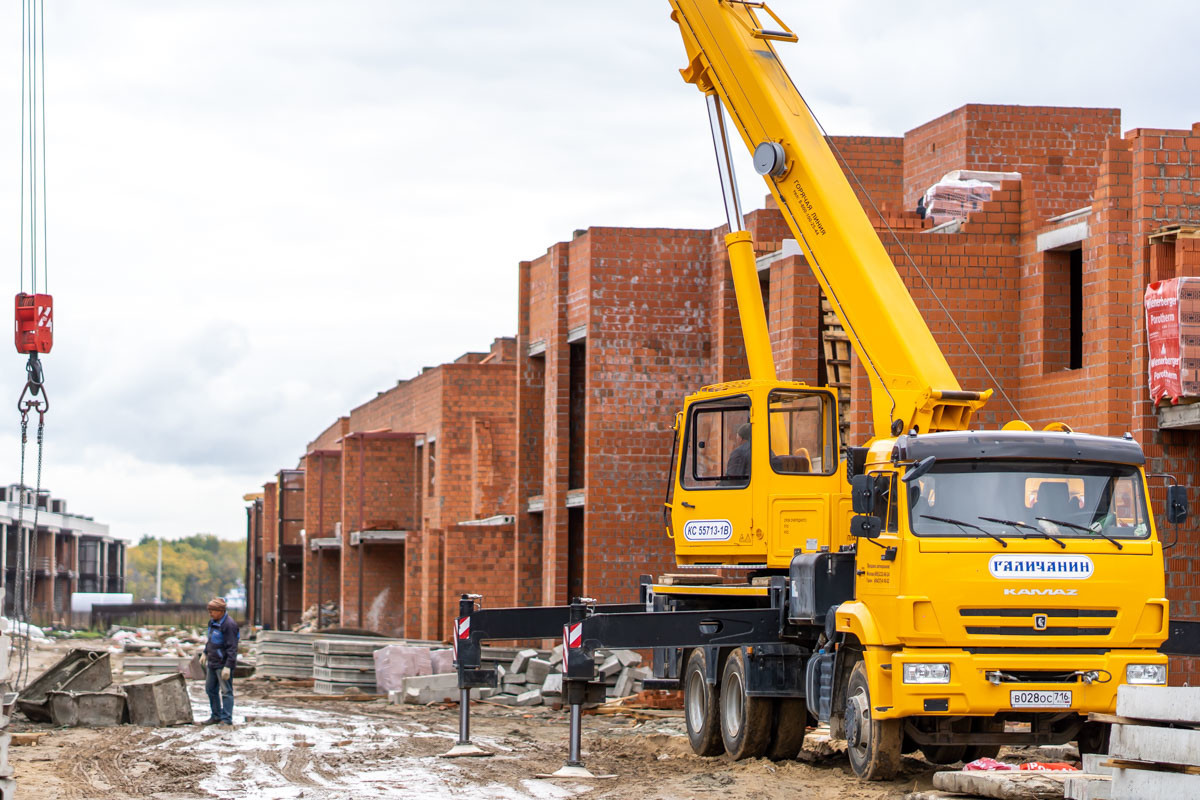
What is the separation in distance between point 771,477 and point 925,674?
3.37 m

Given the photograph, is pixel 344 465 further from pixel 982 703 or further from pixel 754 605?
pixel 982 703

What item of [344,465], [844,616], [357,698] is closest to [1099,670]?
[844,616]

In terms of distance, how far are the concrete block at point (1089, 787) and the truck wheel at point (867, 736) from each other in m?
1.90

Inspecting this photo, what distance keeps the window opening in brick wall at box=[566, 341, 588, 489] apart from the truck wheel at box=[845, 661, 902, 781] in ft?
48.4

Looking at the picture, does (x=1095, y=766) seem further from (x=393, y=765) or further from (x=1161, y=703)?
(x=393, y=765)

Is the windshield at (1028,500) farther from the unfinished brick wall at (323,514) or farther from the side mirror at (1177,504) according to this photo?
the unfinished brick wall at (323,514)

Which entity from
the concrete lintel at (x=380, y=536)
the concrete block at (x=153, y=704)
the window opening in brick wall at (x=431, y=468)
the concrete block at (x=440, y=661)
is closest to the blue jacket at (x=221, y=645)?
the concrete block at (x=153, y=704)

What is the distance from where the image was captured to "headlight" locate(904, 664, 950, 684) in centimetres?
1139

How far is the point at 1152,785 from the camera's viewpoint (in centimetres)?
924

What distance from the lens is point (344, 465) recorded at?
39750mm

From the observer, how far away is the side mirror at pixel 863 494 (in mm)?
11852

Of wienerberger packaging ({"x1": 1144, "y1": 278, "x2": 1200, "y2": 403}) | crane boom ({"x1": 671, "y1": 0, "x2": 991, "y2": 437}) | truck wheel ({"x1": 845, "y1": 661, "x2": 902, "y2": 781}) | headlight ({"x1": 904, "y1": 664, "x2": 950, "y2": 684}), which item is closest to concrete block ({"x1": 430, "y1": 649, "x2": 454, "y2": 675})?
crane boom ({"x1": 671, "y1": 0, "x2": 991, "y2": 437})

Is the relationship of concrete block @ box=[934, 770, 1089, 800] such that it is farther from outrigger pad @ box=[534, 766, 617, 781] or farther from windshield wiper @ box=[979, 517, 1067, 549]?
outrigger pad @ box=[534, 766, 617, 781]

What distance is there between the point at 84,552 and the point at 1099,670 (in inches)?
3559
